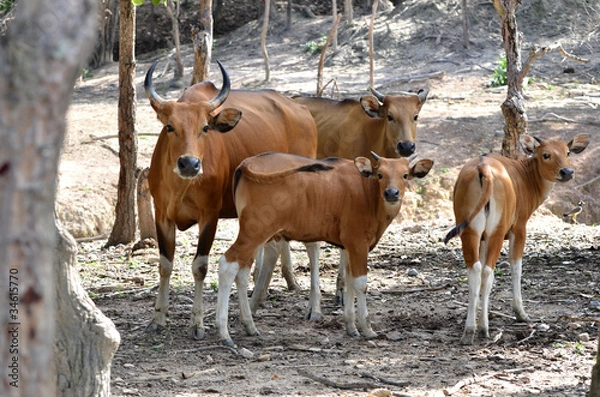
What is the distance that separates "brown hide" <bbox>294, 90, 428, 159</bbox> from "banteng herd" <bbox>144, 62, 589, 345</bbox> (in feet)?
4.98

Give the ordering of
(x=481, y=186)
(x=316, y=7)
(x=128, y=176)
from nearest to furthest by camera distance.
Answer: (x=481, y=186)
(x=128, y=176)
(x=316, y=7)

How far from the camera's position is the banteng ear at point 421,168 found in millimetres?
7820

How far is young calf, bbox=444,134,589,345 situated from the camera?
7.38 m

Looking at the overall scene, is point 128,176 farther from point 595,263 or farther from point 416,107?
point 595,263

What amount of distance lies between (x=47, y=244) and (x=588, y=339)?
19.6 feet

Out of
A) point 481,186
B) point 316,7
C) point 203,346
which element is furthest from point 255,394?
point 316,7

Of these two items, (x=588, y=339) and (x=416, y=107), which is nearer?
(x=588, y=339)

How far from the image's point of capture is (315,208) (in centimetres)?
760

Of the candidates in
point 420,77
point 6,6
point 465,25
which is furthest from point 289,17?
point 6,6

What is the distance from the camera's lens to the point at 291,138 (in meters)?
9.72

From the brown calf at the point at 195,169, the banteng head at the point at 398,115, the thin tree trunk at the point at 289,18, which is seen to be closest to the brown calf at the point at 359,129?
the banteng head at the point at 398,115

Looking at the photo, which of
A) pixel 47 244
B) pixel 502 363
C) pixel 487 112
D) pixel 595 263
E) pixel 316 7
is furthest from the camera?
pixel 316 7

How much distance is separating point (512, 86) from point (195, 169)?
Result: 5.72 meters

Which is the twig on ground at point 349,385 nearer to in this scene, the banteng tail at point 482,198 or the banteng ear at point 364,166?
the banteng tail at point 482,198
